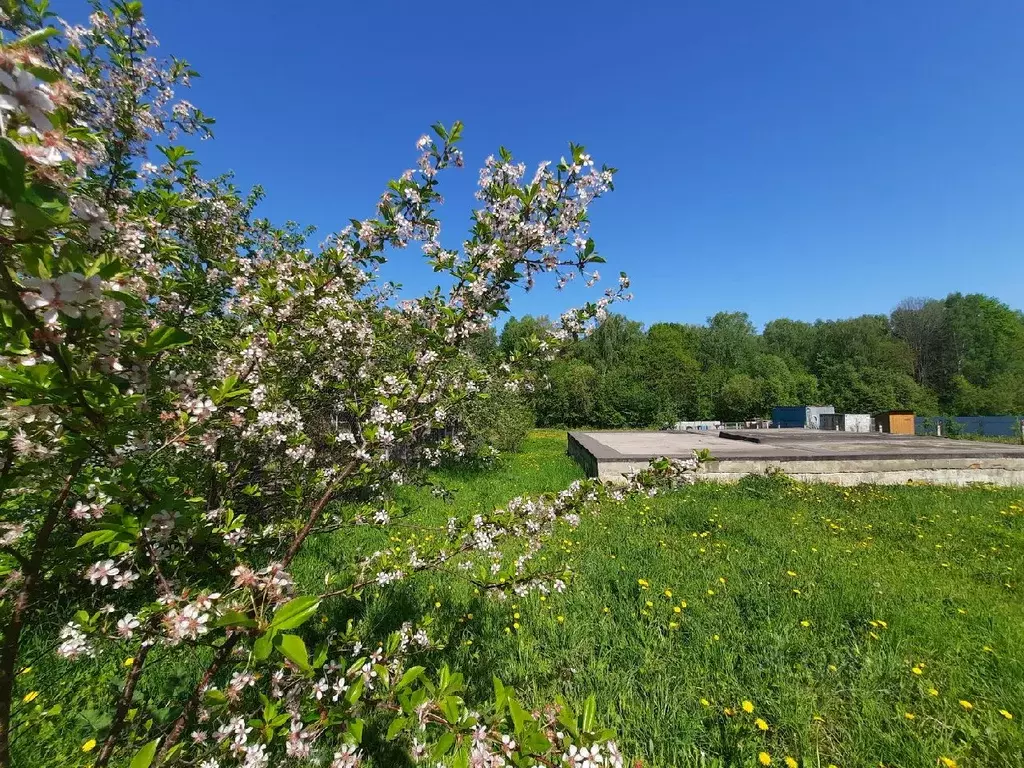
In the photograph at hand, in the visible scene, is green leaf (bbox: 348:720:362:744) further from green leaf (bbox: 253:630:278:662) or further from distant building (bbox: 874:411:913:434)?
distant building (bbox: 874:411:913:434)

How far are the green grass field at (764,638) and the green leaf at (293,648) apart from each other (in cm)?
215

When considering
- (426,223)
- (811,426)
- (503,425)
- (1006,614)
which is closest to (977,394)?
(811,426)

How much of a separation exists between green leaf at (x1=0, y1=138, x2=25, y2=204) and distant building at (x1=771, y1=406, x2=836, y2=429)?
1373 inches

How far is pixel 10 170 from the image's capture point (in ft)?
2.16

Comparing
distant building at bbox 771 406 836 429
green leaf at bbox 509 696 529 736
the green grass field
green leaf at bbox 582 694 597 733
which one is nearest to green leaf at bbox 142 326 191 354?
green leaf at bbox 509 696 529 736

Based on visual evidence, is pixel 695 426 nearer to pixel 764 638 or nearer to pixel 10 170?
pixel 764 638

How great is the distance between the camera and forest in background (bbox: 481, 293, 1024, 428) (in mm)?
38438

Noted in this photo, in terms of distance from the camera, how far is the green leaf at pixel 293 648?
85 cm

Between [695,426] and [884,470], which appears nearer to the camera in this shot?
[884,470]

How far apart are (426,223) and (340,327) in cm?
114

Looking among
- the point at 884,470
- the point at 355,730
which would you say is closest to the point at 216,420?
the point at 355,730

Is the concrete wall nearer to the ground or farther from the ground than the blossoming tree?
nearer to the ground

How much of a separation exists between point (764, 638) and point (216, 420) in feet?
13.1

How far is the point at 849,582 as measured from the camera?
420cm
